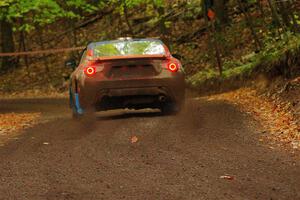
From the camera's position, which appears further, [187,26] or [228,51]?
[187,26]

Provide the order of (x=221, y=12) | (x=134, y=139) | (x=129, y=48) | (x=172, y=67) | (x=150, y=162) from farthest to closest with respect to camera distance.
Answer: (x=221, y=12)
(x=129, y=48)
(x=172, y=67)
(x=134, y=139)
(x=150, y=162)

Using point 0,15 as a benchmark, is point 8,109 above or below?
below

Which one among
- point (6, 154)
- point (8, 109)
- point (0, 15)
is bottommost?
point (8, 109)

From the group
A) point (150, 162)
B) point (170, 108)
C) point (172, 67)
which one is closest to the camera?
point (150, 162)

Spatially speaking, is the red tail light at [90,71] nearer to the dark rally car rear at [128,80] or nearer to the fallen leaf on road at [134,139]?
the dark rally car rear at [128,80]

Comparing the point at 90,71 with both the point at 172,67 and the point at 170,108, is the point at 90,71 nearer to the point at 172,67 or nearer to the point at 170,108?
the point at 172,67

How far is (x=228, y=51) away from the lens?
81.7 feet

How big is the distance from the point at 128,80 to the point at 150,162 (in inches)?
159

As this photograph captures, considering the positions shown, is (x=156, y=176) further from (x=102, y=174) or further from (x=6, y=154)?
(x=6, y=154)

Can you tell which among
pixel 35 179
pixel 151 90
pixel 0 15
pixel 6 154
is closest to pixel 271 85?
pixel 151 90

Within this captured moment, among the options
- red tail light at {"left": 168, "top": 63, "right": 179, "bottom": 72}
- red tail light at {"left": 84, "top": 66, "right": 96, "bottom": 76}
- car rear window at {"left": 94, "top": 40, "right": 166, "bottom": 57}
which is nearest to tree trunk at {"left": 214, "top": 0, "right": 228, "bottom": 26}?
car rear window at {"left": 94, "top": 40, "right": 166, "bottom": 57}

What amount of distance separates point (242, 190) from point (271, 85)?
31.6ft

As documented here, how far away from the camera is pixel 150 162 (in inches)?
307

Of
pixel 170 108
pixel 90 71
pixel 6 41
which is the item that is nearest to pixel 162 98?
pixel 170 108
